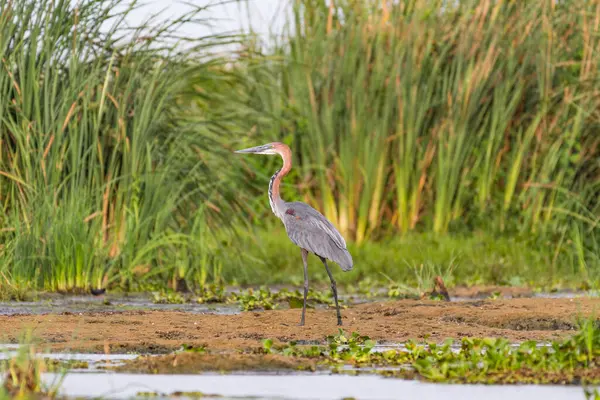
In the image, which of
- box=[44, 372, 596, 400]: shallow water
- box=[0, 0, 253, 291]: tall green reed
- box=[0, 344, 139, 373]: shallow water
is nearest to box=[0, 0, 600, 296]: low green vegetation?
box=[0, 0, 253, 291]: tall green reed

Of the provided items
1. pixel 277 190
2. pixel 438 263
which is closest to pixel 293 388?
pixel 277 190

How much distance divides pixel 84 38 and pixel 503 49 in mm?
5483

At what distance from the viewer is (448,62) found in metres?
13.8

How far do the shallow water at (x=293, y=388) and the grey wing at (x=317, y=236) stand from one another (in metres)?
2.17

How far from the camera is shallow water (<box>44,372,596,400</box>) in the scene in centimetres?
458

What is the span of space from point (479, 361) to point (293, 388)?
1.03 m

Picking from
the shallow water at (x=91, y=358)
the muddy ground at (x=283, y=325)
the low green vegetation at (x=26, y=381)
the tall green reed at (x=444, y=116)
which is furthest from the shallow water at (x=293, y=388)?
the tall green reed at (x=444, y=116)

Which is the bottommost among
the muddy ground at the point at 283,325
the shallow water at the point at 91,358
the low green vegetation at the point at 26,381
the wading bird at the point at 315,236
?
the muddy ground at the point at 283,325

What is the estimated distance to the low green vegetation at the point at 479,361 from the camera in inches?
199

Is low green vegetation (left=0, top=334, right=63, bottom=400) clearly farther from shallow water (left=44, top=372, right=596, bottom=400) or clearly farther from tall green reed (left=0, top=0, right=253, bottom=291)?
tall green reed (left=0, top=0, right=253, bottom=291)

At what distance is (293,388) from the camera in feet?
15.6

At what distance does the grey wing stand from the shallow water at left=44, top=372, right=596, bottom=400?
2172mm

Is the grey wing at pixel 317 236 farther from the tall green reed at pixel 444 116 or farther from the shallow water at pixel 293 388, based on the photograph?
the tall green reed at pixel 444 116

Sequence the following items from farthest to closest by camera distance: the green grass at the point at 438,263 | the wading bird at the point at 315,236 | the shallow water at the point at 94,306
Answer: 1. the green grass at the point at 438,263
2. the shallow water at the point at 94,306
3. the wading bird at the point at 315,236
